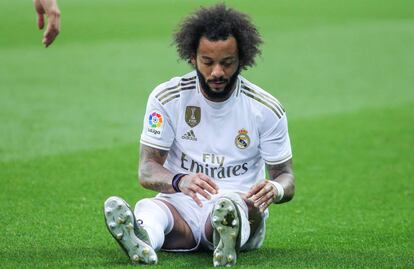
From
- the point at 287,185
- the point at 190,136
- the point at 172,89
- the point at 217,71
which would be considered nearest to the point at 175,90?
the point at 172,89

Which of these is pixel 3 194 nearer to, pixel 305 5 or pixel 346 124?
pixel 346 124

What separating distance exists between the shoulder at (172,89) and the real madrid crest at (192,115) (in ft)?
0.38

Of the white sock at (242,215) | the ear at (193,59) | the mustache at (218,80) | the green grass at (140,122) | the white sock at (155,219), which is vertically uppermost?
the ear at (193,59)

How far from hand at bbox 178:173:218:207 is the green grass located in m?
0.46

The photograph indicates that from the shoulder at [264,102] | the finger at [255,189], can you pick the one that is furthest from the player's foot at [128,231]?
the shoulder at [264,102]

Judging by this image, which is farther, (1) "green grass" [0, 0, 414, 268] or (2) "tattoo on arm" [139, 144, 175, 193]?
(1) "green grass" [0, 0, 414, 268]

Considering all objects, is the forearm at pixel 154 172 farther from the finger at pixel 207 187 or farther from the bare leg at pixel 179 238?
the finger at pixel 207 187

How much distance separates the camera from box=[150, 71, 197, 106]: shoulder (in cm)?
682

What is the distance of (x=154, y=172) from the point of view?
6.69 metres

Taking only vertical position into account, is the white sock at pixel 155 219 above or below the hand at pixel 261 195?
below

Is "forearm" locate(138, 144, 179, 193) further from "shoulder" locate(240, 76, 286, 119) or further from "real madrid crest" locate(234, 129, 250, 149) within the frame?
"shoulder" locate(240, 76, 286, 119)

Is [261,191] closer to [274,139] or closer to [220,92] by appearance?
[274,139]

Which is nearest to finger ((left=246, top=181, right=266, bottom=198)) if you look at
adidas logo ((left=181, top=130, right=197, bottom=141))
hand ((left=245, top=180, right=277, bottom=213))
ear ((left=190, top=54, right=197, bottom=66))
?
hand ((left=245, top=180, right=277, bottom=213))

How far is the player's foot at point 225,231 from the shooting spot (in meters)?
6.01
